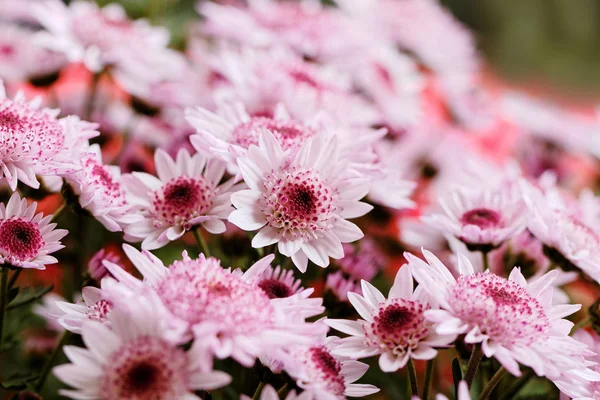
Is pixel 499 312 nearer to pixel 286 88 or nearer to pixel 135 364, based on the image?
pixel 135 364

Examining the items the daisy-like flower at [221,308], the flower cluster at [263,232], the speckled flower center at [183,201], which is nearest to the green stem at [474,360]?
the flower cluster at [263,232]

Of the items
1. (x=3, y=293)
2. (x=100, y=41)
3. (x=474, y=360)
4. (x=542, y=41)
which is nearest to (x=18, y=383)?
(x=3, y=293)

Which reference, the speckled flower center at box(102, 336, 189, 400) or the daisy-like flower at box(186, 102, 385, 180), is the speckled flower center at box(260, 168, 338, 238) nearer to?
the daisy-like flower at box(186, 102, 385, 180)

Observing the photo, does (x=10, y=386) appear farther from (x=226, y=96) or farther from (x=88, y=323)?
(x=226, y=96)

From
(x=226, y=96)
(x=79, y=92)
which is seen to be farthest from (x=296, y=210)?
(x=79, y=92)

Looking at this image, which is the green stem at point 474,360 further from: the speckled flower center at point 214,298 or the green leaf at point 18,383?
the green leaf at point 18,383

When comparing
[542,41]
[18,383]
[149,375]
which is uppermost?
[149,375]
